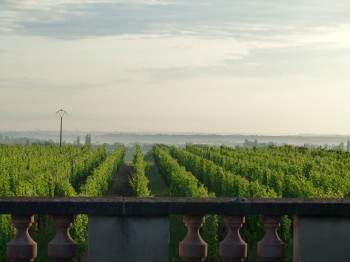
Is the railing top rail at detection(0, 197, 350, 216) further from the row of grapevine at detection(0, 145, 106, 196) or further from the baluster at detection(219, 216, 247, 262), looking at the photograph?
the row of grapevine at detection(0, 145, 106, 196)

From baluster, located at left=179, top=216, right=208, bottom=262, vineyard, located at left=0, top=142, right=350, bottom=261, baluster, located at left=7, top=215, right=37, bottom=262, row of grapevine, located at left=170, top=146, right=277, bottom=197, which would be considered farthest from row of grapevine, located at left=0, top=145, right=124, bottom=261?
baluster, located at left=179, top=216, right=208, bottom=262

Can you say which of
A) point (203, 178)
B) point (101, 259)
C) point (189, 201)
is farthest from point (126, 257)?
point (203, 178)

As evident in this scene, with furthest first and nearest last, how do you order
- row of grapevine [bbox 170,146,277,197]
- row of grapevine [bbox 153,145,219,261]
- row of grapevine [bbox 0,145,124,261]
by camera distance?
row of grapevine [bbox 170,146,277,197]
row of grapevine [bbox 153,145,219,261]
row of grapevine [bbox 0,145,124,261]

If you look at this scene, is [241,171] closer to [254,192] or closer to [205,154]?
Answer: [254,192]

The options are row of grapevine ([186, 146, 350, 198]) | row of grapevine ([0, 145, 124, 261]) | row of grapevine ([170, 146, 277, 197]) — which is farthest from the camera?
row of grapevine ([170, 146, 277, 197])

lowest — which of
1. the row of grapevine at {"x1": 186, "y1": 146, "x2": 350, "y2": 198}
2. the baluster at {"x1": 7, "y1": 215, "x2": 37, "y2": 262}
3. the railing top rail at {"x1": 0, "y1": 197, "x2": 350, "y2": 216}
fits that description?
the baluster at {"x1": 7, "y1": 215, "x2": 37, "y2": 262}

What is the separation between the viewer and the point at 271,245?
5.48 metres

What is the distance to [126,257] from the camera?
5.43 meters

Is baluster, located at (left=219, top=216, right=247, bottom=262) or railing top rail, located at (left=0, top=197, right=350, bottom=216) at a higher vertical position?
railing top rail, located at (left=0, top=197, right=350, bottom=216)

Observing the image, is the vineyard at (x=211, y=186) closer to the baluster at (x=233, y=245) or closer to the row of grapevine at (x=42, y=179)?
the row of grapevine at (x=42, y=179)

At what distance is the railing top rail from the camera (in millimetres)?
5363

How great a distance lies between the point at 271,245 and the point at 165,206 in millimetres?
888

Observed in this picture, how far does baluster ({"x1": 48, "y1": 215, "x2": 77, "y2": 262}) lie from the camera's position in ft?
17.7

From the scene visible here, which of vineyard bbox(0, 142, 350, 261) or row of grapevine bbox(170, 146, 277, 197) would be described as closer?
vineyard bbox(0, 142, 350, 261)
